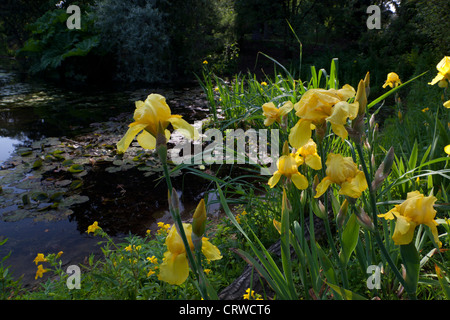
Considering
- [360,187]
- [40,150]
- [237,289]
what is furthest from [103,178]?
[360,187]

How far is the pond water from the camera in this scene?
2.15 meters

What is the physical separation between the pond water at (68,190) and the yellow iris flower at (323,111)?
1538 millimetres

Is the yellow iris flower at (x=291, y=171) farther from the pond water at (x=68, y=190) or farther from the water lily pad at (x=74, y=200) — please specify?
the water lily pad at (x=74, y=200)

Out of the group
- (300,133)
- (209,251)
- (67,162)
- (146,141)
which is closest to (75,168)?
(67,162)

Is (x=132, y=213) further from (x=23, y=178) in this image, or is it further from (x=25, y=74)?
(x=25, y=74)

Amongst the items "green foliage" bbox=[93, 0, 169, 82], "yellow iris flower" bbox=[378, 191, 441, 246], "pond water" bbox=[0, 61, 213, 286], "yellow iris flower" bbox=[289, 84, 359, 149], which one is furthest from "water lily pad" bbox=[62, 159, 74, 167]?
"green foliage" bbox=[93, 0, 169, 82]

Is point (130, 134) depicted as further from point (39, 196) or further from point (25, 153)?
point (25, 153)

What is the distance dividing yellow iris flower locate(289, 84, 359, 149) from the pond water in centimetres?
154

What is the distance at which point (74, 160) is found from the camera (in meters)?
3.51

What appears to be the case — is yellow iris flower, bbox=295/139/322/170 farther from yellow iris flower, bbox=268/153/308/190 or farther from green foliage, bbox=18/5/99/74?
green foliage, bbox=18/5/99/74

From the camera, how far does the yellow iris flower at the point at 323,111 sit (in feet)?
2.09

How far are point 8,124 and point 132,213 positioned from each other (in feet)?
13.3

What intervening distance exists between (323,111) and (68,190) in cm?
283

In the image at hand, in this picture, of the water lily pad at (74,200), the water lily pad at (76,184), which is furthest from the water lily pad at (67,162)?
the water lily pad at (74,200)
